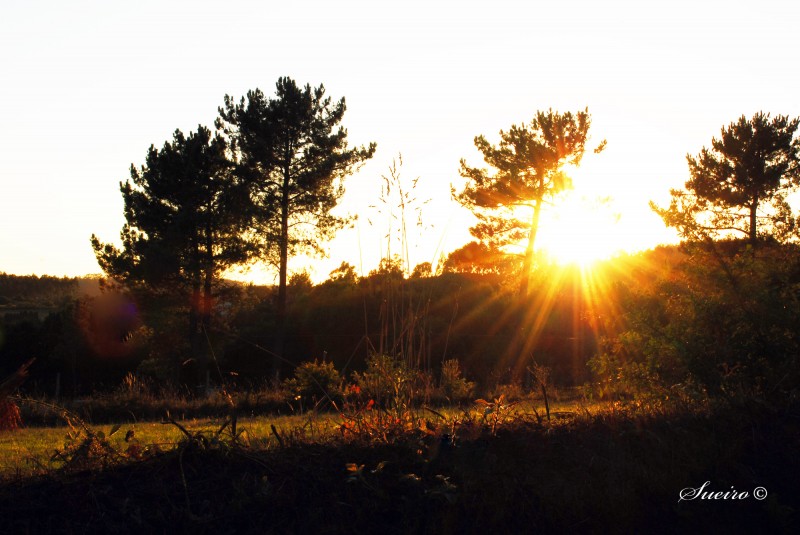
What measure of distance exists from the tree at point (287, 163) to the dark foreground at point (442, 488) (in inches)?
973

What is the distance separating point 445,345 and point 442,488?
480cm

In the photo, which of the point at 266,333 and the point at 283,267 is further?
the point at 266,333

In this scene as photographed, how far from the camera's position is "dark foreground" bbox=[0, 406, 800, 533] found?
386 centimetres

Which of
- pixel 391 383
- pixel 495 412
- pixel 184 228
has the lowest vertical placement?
pixel 495 412

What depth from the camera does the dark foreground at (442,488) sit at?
12.7 ft

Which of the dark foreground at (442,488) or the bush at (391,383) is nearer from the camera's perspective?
the dark foreground at (442,488)

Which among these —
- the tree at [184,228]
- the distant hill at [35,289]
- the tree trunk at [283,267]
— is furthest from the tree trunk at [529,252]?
the distant hill at [35,289]

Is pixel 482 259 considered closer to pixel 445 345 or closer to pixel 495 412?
pixel 445 345

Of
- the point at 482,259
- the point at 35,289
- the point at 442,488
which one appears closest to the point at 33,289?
the point at 35,289

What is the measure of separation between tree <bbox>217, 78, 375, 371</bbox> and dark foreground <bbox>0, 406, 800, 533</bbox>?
24.7m

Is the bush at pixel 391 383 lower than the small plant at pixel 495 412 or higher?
higher

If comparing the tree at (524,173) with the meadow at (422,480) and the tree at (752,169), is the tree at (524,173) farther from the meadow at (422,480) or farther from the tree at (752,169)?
the meadow at (422,480)

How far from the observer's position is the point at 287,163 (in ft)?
96.5

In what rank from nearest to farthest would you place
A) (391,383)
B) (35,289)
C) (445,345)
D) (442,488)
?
1. (442,488)
2. (391,383)
3. (445,345)
4. (35,289)
